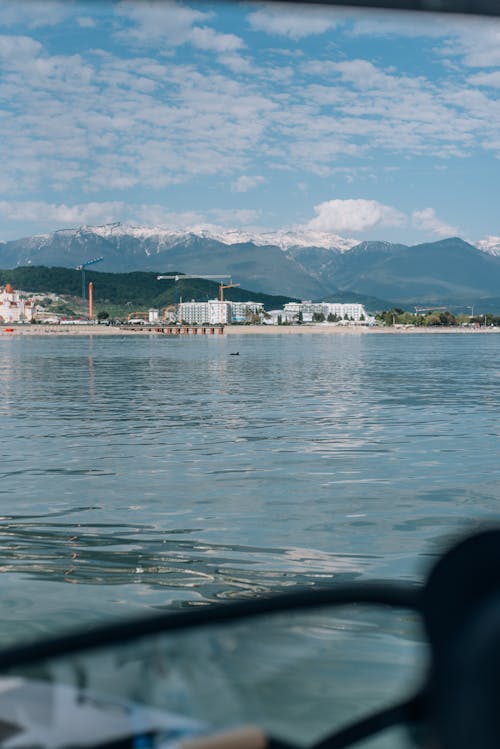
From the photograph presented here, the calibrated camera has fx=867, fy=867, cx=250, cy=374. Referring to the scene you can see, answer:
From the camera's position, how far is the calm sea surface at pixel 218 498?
23.7 ft

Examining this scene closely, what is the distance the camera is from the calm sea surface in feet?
23.7

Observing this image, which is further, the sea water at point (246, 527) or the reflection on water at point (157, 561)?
the reflection on water at point (157, 561)

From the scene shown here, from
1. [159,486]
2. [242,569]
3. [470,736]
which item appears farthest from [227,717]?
[159,486]

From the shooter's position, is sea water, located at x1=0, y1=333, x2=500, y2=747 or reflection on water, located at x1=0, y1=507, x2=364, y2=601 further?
reflection on water, located at x1=0, y1=507, x2=364, y2=601

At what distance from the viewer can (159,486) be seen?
489 inches

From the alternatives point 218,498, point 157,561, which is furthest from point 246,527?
point 218,498

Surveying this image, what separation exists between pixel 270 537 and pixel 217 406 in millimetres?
16964

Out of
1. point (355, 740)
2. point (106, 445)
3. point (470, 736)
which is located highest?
point (470, 736)

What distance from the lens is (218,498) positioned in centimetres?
1140

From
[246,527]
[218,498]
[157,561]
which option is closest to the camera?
[157,561]

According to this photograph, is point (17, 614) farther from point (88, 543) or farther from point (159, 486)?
point (159, 486)

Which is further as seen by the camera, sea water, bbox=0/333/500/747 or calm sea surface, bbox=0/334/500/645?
calm sea surface, bbox=0/334/500/645

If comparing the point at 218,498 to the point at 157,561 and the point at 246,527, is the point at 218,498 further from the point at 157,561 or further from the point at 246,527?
the point at 157,561

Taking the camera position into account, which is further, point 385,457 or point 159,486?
point 385,457
